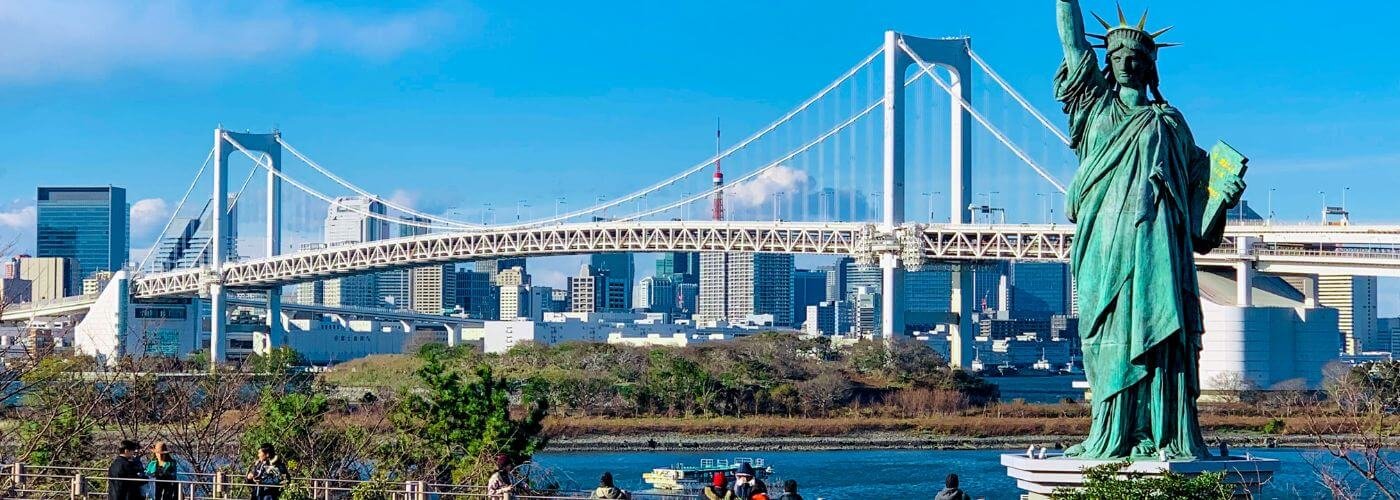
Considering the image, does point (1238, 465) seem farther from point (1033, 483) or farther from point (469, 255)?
point (469, 255)

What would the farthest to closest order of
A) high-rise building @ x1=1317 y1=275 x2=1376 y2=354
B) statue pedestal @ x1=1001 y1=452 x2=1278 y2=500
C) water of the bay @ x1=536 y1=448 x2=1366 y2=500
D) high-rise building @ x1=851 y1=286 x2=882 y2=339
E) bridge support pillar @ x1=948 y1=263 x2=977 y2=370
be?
1. high-rise building @ x1=851 y1=286 x2=882 y2=339
2. high-rise building @ x1=1317 y1=275 x2=1376 y2=354
3. bridge support pillar @ x1=948 y1=263 x2=977 y2=370
4. water of the bay @ x1=536 y1=448 x2=1366 y2=500
5. statue pedestal @ x1=1001 y1=452 x2=1278 y2=500

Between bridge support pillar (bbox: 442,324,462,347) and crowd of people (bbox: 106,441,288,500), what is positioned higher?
bridge support pillar (bbox: 442,324,462,347)

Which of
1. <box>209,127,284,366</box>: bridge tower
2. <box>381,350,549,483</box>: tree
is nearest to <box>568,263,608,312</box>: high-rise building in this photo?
<box>209,127,284,366</box>: bridge tower

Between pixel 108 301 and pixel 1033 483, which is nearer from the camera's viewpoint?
pixel 1033 483

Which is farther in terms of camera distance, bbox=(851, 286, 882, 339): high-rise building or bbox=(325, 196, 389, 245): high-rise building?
bbox=(851, 286, 882, 339): high-rise building

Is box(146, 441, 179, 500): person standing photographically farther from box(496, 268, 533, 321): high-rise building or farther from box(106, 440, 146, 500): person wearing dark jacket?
box(496, 268, 533, 321): high-rise building

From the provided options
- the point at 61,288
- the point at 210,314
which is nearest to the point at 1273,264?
the point at 210,314

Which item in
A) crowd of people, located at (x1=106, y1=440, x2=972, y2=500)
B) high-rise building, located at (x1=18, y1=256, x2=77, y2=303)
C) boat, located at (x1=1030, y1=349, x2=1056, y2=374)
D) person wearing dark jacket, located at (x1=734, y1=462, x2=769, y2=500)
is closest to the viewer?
crowd of people, located at (x1=106, y1=440, x2=972, y2=500)
